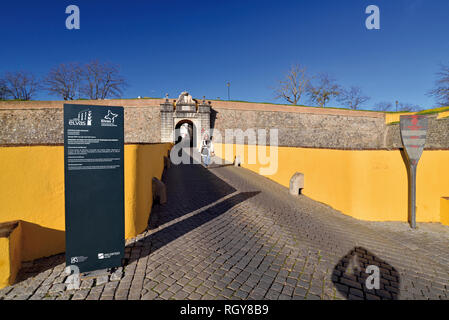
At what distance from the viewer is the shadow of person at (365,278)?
2.83 m

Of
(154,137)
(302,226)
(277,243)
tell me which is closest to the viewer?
(277,243)

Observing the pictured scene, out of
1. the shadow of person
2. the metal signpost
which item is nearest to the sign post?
the shadow of person

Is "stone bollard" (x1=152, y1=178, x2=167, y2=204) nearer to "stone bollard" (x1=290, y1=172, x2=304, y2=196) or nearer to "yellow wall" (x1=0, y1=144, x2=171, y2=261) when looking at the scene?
"yellow wall" (x1=0, y1=144, x2=171, y2=261)

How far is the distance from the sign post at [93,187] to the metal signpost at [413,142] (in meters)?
6.97

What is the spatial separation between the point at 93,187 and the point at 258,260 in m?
2.78

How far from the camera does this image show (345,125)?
28609 mm

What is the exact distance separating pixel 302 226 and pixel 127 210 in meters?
3.95

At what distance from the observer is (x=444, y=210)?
582 centimetres

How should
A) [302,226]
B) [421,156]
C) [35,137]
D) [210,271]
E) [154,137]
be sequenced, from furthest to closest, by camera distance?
[154,137] < [35,137] < [421,156] < [302,226] < [210,271]

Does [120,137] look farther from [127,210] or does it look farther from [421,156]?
[421,156]

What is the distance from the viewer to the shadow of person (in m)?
2.83

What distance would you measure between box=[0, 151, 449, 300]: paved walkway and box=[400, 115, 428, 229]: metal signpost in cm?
80

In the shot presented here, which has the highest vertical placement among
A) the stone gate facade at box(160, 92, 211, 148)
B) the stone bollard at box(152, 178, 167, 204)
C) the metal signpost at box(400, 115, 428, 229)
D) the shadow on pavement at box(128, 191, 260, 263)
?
the stone gate facade at box(160, 92, 211, 148)
